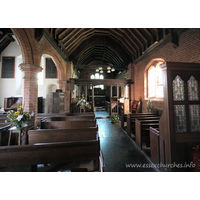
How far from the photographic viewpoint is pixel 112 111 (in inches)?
310

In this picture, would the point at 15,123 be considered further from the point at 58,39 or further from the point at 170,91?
the point at 58,39

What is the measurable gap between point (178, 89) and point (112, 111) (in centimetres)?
622

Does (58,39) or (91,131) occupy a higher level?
(58,39)

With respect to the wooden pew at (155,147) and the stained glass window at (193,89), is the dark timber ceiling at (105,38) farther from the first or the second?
the wooden pew at (155,147)

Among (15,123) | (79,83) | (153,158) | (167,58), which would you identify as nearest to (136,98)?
(167,58)

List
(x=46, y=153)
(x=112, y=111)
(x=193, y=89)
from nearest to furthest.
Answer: (x=46, y=153) < (x=193, y=89) < (x=112, y=111)

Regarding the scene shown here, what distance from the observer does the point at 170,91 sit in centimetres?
171

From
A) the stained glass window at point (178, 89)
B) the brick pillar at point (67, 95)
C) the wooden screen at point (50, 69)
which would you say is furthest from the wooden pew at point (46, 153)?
the wooden screen at point (50, 69)

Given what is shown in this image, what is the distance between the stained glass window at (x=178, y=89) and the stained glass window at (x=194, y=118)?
24 centimetres

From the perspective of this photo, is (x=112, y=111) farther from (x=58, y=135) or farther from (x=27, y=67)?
(x=27, y=67)

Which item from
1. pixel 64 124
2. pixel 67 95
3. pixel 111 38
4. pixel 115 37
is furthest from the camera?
pixel 111 38

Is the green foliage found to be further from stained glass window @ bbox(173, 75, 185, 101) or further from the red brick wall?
the red brick wall

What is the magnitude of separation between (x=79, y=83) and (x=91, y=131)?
677 centimetres

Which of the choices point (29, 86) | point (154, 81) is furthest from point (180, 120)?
point (154, 81)
